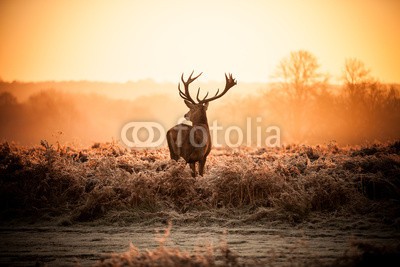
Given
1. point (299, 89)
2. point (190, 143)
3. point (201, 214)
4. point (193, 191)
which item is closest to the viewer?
point (201, 214)

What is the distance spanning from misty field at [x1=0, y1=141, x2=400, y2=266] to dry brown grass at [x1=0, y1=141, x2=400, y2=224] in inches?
1.1

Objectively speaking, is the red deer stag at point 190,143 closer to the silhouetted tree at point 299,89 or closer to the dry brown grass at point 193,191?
the dry brown grass at point 193,191

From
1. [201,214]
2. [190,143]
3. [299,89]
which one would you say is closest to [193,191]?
[201,214]

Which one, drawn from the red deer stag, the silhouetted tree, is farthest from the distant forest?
the red deer stag

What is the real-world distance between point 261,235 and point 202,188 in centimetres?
296

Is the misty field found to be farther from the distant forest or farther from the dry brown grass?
the distant forest

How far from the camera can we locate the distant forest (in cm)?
3108

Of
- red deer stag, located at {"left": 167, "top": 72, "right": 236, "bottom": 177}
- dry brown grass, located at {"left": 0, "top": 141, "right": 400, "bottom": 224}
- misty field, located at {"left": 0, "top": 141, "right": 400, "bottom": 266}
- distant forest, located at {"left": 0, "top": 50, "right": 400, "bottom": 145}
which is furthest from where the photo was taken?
distant forest, located at {"left": 0, "top": 50, "right": 400, "bottom": 145}

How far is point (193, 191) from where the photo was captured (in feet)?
32.6

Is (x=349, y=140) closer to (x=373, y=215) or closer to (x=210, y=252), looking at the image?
(x=373, y=215)

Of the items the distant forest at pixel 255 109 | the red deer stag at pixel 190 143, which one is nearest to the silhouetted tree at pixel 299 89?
the distant forest at pixel 255 109

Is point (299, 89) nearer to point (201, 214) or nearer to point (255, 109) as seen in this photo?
point (255, 109)

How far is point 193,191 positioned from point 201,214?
43.4 inches

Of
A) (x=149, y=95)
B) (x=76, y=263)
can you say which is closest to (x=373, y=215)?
(x=76, y=263)
